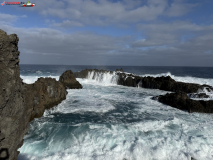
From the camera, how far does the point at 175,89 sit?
26.4 metres

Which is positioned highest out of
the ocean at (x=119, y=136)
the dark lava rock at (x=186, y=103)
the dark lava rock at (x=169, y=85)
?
the dark lava rock at (x=169, y=85)

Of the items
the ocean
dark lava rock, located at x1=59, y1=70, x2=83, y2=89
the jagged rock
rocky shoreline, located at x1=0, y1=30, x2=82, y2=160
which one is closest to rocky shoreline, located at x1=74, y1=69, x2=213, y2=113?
the ocean

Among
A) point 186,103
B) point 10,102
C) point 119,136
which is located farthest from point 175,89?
point 10,102

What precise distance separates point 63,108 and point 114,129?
24.8 feet

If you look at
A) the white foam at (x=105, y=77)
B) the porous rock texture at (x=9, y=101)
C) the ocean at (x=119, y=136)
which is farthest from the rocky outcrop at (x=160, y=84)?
the porous rock texture at (x=9, y=101)

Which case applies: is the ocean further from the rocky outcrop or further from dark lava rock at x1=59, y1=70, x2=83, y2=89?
dark lava rock at x1=59, y1=70, x2=83, y2=89

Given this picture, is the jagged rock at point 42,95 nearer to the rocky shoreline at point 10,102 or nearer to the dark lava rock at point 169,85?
the rocky shoreline at point 10,102

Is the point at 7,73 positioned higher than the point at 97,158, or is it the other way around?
the point at 7,73

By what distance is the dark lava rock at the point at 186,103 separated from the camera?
47.9 ft

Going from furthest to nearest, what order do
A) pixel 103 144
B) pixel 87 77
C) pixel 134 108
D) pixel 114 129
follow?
pixel 87 77
pixel 134 108
pixel 114 129
pixel 103 144

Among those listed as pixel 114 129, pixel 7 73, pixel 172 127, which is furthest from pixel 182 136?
pixel 7 73

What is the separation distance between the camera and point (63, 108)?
15.5m

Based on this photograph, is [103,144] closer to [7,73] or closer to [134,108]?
[7,73]

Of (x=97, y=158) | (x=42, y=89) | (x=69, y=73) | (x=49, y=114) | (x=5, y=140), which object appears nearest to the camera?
(x=5, y=140)
